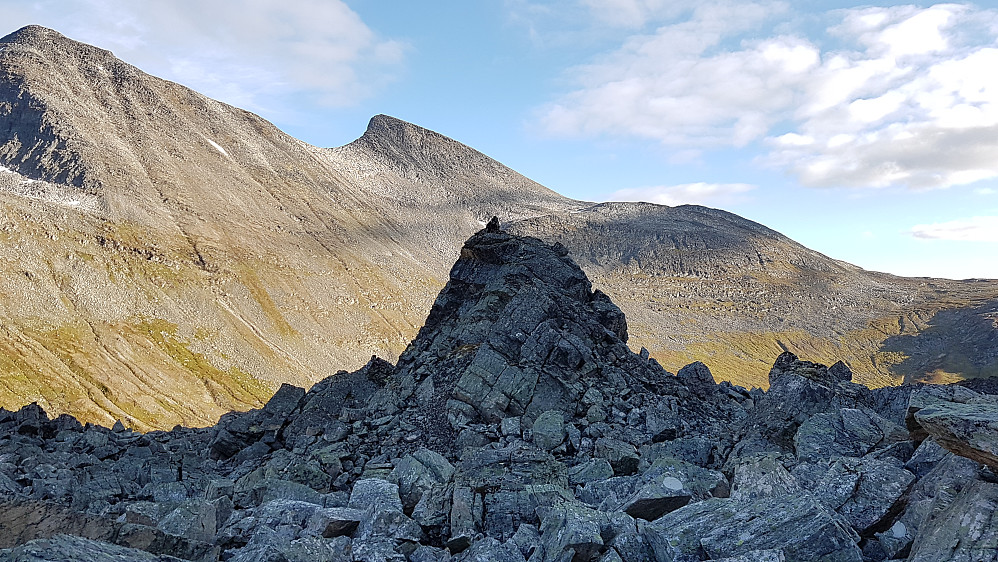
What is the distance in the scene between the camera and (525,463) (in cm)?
1506

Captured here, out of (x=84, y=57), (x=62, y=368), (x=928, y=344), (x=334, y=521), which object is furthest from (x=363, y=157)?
(x=334, y=521)

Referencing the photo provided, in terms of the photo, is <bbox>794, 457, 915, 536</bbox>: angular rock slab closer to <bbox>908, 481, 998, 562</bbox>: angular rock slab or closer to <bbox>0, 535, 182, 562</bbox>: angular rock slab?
<bbox>908, 481, 998, 562</bbox>: angular rock slab

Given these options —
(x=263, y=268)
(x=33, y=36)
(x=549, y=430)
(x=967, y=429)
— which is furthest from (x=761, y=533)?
(x=33, y=36)

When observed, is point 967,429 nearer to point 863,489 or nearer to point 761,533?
point 863,489

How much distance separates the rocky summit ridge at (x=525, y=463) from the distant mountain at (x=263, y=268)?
32.9 meters

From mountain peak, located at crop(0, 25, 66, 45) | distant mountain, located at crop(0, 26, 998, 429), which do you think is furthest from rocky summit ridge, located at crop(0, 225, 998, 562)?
mountain peak, located at crop(0, 25, 66, 45)

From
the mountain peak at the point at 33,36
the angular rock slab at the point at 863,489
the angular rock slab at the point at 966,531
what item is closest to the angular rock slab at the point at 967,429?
the angular rock slab at the point at 966,531

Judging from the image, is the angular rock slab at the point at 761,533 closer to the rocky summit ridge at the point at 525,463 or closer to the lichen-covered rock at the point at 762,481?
the rocky summit ridge at the point at 525,463

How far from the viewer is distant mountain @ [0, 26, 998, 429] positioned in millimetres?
62750

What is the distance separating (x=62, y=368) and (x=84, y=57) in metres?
111

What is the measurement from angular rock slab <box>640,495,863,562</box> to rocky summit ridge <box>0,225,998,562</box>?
0.13ft

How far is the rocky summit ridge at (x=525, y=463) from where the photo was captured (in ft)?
32.0

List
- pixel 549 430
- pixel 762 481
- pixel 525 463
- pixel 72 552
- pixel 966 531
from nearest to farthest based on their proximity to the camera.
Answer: pixel 72 552
pixel 966 531
pixel 762 481
pixel 525 463
pixel 549 430

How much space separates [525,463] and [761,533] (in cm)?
660
